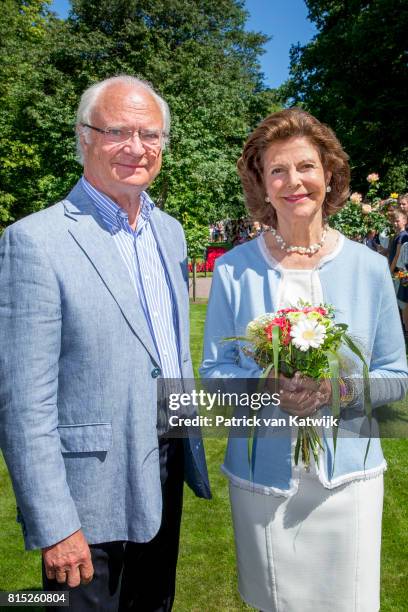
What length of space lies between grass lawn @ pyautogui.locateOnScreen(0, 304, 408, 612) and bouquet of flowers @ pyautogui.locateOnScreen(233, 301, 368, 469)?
2244 millimetres

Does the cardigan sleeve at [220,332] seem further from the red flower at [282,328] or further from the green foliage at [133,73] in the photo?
the green foliage at [133,73]

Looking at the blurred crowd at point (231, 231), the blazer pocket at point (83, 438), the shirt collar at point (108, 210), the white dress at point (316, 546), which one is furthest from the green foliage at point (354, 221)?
the blurred crowd at point (231, 231)

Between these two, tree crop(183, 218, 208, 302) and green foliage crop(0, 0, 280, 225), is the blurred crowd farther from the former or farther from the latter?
tree crop(183, 218, 208, 302)

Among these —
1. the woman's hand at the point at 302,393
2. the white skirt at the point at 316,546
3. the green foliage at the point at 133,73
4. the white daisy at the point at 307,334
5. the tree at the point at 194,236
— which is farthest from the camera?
the green foliage at the point at 133,73

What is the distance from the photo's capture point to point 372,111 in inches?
1040

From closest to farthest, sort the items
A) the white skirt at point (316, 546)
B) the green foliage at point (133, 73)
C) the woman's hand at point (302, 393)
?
the woman's hand at point (302, 393)
the white skirt at point (316, 546)
the green foliage at point (133, 73)

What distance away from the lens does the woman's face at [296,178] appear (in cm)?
238

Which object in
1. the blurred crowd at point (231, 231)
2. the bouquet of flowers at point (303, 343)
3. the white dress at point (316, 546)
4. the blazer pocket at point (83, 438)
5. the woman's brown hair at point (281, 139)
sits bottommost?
the white dress at point (316, 546)

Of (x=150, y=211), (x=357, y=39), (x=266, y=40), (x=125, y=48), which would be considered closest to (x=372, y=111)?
(x=357, y=39)

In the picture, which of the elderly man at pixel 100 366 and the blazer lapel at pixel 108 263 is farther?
the blazer lapel at pixel 108 263

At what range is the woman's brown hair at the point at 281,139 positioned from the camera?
2.39 metres

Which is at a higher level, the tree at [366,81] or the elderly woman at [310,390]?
the tree at [366,81]

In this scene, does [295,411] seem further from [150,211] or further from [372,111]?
[372,111]

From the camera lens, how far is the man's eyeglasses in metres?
2.44
